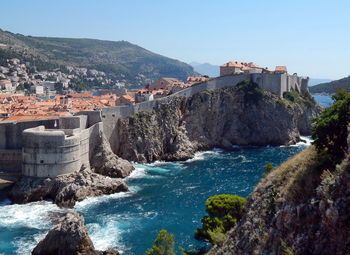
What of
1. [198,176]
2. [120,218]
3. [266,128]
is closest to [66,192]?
[120,218]

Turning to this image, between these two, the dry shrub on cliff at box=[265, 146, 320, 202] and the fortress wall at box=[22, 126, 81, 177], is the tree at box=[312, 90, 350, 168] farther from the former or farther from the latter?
the fortress wall at box=[22, 126, 81, 177]

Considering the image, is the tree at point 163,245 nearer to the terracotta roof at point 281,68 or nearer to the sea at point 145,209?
the sea at point 145,209

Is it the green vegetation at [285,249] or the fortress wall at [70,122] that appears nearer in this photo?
the green vegetation at [285,249]

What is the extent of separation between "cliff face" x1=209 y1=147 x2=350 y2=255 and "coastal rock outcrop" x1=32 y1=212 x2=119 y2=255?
15.1 m

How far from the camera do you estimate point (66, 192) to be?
136ft

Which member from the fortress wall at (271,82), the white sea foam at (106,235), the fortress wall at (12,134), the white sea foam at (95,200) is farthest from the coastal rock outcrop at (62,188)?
the fortress wall at (271,82)

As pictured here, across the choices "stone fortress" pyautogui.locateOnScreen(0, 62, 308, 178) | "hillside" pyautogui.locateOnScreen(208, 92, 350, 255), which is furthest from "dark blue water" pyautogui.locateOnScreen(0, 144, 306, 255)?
"hillside" pyautogui.locateOnScreen(208, 92, 350, 255)

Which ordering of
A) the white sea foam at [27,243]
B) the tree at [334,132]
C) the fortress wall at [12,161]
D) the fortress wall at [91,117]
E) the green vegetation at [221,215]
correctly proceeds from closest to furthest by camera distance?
the tree at [334,132] < the green vegetation at [221,215] < the white sea foam at [27,243] < the fortress wall at [12,161] < the fortress wall at [91,117]

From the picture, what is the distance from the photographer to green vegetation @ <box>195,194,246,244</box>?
26.3 meters

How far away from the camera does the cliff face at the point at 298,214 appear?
1125cm

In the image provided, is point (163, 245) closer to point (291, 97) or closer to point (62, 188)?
point (62, 188)

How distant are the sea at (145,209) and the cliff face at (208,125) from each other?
3.91m

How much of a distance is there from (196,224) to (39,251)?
12.3 m

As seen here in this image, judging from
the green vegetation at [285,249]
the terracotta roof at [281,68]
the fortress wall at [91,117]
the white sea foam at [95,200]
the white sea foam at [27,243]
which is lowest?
the white sea foam at [27,243]
